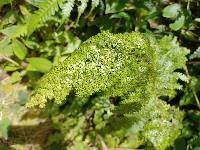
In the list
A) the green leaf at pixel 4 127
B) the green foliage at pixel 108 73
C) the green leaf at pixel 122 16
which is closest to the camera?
the green foliage at pixel 108 73

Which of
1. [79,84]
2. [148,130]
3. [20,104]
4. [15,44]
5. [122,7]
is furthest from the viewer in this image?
[20,104]

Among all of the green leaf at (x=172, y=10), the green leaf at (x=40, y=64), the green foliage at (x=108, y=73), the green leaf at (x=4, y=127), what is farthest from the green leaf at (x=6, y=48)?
the green leaf at (x=172, y=10)

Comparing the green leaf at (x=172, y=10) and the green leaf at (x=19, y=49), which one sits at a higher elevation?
the green leaf at (x=172, y=10)

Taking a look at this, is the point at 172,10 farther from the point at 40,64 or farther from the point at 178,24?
the point at 40,64

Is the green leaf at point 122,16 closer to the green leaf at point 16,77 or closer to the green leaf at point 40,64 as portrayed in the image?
Result: the green leaf at point 40,64

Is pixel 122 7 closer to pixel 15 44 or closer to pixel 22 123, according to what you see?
pixel 15 44

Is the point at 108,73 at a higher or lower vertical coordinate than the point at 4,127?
higher

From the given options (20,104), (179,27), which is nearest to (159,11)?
(179,27)

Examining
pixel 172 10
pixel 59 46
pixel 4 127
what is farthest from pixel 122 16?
pixel 4 127
